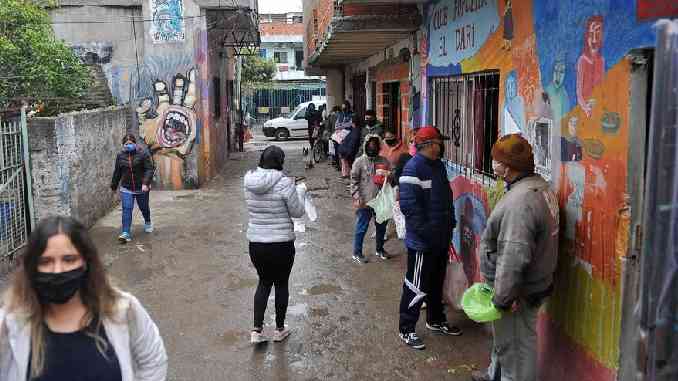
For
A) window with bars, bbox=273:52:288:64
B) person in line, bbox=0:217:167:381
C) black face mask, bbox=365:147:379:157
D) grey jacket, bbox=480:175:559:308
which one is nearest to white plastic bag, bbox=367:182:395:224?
black face mask, bbox=365:147:379:157

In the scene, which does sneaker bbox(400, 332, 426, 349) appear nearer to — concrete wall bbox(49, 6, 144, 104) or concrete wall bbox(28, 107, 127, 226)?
concrete wall bbox(28, 107, 127, 226)

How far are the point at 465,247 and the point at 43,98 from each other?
24.3 ft

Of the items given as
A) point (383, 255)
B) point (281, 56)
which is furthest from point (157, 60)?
point (281, 56)

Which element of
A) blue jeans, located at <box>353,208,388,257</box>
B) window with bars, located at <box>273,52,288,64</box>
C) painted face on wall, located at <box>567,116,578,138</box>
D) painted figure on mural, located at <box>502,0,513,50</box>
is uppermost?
window with bars, located at <box>273,52,288,64</box>

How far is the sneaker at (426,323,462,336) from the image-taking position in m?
5.69

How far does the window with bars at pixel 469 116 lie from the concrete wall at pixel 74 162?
4.86 meters

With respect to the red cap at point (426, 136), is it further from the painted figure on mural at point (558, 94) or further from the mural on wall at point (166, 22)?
the mural on wall at point (166, 22)

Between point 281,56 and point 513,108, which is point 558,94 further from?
point 281,56

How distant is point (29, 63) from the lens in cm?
1025

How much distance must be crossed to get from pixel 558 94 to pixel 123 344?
3.12 m

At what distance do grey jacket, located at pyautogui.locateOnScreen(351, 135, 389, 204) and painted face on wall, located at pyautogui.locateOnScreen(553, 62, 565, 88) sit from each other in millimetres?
3795

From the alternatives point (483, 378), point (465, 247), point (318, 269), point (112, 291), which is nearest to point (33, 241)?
point (112, 291)

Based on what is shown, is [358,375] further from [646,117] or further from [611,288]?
[646,117]

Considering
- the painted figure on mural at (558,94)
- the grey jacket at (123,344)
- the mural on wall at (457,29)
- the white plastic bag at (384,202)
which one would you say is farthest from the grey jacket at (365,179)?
the grey jacket at (123,344)
